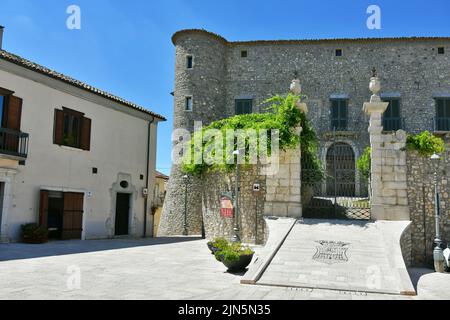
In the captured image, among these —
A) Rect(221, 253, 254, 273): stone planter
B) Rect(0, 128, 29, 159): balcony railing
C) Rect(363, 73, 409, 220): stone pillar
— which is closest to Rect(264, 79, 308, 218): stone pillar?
Rect(363, 73, 409, 220): stone pillar

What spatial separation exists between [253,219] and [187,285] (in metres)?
7.59

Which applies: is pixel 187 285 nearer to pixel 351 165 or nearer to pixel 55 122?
pixel 55 122

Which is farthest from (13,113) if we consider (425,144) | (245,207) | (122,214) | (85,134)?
(425,144)

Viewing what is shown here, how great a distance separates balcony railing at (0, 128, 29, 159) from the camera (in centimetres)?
1395

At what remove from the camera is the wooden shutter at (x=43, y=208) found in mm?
15094

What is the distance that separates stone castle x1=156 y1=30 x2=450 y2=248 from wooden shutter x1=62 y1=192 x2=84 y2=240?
9.17m

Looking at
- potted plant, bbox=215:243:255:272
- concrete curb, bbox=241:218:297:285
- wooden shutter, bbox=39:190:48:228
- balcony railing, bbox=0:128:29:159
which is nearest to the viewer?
concrete curb, bbox=241:218:297:285

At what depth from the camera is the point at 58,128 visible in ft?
53.6

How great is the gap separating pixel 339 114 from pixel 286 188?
1504cm

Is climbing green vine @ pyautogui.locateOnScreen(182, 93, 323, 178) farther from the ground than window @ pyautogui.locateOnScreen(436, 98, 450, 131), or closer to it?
closer to it

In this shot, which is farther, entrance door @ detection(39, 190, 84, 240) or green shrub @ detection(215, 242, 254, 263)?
entrance door @ detection(39, 190, 84, 240)

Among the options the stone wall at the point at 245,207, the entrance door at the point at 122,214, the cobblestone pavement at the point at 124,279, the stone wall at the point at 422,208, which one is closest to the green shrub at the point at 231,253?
the cobblestone pavement at the point at 124,279

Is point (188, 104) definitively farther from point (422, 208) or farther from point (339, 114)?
point (422, 208)

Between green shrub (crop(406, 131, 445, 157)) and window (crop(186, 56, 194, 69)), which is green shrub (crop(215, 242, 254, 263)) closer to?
green shrub (crop(406, 131, 445, 157))
